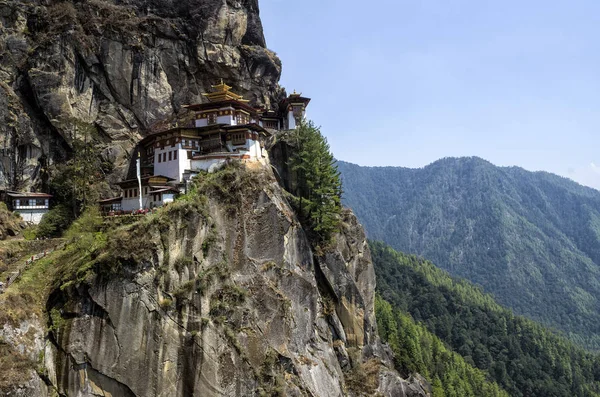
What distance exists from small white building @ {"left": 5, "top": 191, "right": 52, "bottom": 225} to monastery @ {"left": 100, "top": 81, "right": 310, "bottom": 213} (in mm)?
6872

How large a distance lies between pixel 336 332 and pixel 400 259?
146 metres

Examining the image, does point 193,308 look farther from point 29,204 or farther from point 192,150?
point 29,204

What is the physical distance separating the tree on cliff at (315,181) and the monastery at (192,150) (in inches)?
185

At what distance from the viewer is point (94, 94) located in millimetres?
58531

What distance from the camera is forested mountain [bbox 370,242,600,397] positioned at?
3826 inches

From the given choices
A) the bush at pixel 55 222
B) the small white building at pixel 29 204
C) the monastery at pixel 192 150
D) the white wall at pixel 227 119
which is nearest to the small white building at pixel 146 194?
the monastery at pixel 192 150

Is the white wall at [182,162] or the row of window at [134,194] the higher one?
the white wall at [182,162]

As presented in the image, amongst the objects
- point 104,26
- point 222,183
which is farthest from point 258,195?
point 104,26

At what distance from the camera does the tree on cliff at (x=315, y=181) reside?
52.5 meters

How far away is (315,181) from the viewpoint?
52688 mm

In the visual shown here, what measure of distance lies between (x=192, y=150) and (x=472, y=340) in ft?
393

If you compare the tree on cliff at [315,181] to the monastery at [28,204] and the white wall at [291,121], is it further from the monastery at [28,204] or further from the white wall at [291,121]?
the monastery at [28,204]

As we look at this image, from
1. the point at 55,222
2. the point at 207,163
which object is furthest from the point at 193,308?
the point at 55,222

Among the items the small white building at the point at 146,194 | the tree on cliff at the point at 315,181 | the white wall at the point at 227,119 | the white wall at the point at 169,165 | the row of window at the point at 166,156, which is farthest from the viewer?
the white wall at the point at 227,119
